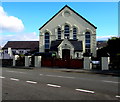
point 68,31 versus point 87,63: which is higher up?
point 68,31

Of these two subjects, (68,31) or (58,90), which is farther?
(68,31)

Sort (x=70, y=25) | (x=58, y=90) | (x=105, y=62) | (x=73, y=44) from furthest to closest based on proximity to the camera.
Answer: (x=70, y=25) → (x=73, y=44) → (x=105, y=62) → (x=58, y=90)

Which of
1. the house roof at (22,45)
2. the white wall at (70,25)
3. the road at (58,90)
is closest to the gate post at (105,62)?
the road at (58,90)

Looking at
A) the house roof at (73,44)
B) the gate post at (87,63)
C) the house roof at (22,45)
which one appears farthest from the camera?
the house roof at (22,45)

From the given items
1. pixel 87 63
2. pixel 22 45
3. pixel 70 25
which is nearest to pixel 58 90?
pixel 87 63

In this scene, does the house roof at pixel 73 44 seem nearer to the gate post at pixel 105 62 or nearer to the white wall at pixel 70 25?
the white wall at pixel 70 25

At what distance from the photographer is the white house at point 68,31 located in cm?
3881

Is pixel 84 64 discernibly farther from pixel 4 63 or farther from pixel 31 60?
pixel 4 63

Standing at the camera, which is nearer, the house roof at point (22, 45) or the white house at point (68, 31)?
the white house at point (68, 31)

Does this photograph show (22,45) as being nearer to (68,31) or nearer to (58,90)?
(68,31)

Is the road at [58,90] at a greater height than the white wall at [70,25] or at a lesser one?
lesser

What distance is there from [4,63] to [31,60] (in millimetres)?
6176

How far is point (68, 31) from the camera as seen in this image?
131 feet

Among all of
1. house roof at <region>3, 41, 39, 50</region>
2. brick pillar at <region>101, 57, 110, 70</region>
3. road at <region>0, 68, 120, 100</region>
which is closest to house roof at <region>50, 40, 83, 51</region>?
house roof at <region>3, 41, 39, 50</region>
